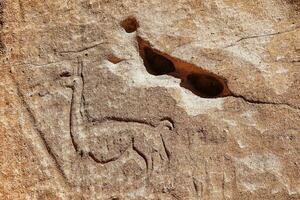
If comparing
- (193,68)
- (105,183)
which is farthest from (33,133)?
(193,68)

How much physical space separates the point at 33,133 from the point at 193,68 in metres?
0.55

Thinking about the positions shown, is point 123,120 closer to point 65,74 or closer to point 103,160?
point 103,160

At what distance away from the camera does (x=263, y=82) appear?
2072 millimetres

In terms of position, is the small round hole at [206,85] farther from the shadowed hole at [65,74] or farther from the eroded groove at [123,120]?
the shadowed hole at [65,74]

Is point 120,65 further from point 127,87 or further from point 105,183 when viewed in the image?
point 105,183

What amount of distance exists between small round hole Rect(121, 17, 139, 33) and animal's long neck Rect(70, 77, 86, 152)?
0.71 ft

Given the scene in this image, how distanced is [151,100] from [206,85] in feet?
0.62

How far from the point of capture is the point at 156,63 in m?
2.22

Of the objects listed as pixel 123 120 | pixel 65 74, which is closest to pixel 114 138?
pixel 123 120

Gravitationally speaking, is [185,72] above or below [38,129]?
above

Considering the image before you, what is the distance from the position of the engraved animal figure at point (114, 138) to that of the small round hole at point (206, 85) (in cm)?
16

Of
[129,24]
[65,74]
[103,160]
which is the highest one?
[129,24]

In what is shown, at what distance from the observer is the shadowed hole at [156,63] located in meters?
2.19

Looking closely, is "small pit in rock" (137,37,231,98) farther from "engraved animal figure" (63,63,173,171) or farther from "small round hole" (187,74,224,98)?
"engraved animal figure" (63,63,173,171)
